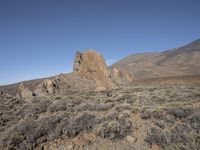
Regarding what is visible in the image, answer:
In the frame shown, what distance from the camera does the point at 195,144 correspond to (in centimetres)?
498

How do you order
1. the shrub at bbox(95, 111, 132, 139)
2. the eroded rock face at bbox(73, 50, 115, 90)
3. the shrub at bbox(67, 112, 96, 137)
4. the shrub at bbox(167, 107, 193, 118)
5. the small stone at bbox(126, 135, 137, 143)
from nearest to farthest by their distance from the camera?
1. the small stone at bbox(126, 135, 137, 143)
2. the shrub at bbox(95, 111, 132, 139)
3. the shrub at bbox(67, 112, 96, 137)
4. the shrub at bbox(167, 107, 193, 118)
5. the eroded rock face at bbox(73, 50, 115, 90)

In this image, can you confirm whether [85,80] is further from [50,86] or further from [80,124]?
[80,124]

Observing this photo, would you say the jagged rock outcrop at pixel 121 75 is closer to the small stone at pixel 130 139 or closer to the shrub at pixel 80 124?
Answer: the shrub at pixel 80 124

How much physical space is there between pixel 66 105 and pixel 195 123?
6.90 m

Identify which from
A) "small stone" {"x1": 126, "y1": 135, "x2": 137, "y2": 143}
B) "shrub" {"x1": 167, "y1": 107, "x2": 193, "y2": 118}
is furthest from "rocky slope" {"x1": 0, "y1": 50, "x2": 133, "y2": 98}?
"small stone" {"x1": 126, "y1": 135, "x2": 137, "y2": 143}

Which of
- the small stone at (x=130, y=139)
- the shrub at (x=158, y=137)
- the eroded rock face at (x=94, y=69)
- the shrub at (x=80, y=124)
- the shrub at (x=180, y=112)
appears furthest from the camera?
the eroded rock face at (x=94, y=69)

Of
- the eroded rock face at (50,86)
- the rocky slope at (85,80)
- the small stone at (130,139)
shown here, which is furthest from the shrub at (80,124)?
the eroded rock face at (50,86)

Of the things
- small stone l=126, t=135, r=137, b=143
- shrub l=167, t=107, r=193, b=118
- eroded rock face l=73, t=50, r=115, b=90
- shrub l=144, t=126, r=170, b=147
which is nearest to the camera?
shrub l=144, t=126, r=170, b=147

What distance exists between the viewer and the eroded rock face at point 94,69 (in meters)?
29.4

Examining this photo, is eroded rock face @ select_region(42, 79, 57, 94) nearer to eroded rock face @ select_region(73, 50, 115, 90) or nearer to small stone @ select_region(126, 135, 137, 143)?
eroded rock face @ select_region(73, 50, 115, 90)

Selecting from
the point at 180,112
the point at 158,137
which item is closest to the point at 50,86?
the point at 180,112

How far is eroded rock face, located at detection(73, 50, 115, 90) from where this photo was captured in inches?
1159

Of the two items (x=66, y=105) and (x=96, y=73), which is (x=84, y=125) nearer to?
(x=66, y=105)

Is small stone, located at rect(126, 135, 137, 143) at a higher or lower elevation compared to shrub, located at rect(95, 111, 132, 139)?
lower
